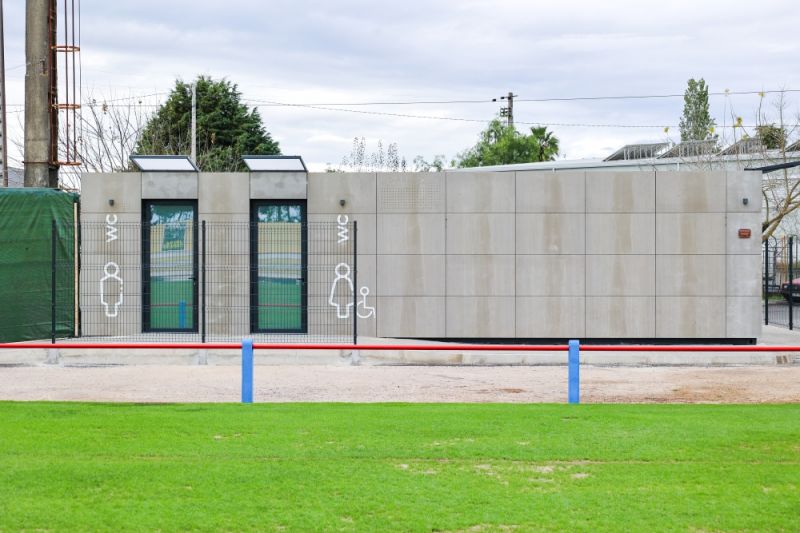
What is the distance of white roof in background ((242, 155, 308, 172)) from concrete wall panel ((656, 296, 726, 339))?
8.20 meters

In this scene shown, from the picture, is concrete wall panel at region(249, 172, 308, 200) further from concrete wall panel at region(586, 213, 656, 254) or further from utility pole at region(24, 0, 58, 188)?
concrete wall panel at region(586, 213, 656, 254)

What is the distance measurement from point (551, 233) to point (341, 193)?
15.0ft

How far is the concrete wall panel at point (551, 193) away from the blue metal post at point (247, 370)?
32.9 ft

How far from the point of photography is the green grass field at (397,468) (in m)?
Answer: 7.02

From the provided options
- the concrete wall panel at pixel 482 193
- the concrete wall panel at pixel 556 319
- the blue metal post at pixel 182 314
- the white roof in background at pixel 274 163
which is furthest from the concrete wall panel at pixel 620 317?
the blue metal post at pixel 182 314

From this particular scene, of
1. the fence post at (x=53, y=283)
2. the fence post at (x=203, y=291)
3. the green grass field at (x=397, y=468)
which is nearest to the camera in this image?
the green grass field at (x=397, y=468)

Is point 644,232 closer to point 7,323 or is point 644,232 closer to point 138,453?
point 7,323

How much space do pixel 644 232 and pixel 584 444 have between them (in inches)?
493

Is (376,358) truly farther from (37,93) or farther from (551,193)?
(37,93)

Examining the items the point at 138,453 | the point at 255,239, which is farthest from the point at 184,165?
the point at 138,453

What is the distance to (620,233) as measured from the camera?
21.3m

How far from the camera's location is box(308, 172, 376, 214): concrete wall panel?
70.0 ft

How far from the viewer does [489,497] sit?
7.57 m

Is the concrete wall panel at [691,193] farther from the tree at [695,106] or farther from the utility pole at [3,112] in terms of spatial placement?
the tree at [695,106]
